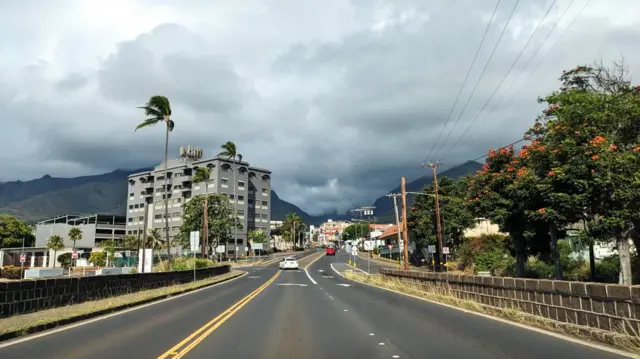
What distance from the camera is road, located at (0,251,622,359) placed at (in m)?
8.17

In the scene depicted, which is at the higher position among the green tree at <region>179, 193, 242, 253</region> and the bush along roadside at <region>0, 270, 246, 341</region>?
the green tree at <region>179, 193, 242, 253</region>

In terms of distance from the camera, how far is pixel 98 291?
17047mm

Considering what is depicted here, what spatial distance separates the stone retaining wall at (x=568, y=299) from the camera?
850cm

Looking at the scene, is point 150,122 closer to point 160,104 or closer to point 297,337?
point 160,104

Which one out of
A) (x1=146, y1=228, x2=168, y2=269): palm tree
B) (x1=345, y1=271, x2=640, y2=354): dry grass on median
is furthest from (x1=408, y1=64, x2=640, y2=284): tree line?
(x1=146, y1=228, x2=168, y2=269): palm tree

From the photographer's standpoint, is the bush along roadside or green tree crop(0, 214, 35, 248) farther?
green tree crop(0, 214, 35, 248)

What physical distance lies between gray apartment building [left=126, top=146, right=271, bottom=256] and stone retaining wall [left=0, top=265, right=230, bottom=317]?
81.4 metres

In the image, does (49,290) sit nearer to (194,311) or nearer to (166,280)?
(194,311)

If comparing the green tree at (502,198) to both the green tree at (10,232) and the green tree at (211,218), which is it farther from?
the green tree at (10,232)

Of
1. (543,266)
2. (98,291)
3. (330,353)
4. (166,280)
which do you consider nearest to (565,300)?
(330,353)

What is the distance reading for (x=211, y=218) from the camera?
7844cm

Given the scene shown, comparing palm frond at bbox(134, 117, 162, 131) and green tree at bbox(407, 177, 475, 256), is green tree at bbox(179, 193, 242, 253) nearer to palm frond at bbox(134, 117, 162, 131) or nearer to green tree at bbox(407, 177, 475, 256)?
green tree at bbox(407, 177, 475, 256)

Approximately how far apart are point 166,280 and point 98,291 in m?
8.91

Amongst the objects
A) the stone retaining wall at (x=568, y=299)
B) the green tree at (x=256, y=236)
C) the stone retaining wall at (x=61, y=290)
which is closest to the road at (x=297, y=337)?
the stone retaining wall at (x=568, y=299)
